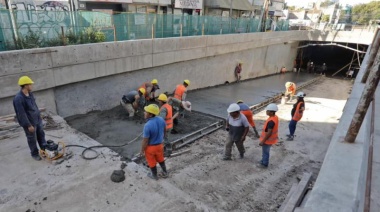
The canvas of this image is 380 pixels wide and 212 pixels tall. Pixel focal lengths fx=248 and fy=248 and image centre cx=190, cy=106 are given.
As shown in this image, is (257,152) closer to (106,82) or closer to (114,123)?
(114,123)

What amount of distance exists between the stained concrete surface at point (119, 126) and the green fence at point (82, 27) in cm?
253

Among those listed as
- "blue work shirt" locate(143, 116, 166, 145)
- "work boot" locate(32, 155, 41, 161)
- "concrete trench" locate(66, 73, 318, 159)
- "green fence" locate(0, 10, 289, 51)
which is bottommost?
"concrete trench" locate(66, 73, 318, 159)

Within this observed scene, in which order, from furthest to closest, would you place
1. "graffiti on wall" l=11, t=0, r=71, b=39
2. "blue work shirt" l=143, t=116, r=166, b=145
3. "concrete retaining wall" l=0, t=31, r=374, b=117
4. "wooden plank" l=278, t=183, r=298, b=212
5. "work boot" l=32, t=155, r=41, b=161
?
"graffiti on wall" l=11, t=0, r=71, b=39, "concrete retaining wall" l=0, t=31, r=374, b=117, "work boot" l=32, t=155, r=41, b=161, "wooden plank" l=278, t=183, r=298, b=212, "blue work shirt" l=143, t=116, r=166, b=145

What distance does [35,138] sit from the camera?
4852 millimetres

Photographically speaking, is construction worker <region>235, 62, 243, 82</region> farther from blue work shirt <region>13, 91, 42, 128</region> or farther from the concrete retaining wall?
blue work shirt <region>13, 91, 42, 128</region>

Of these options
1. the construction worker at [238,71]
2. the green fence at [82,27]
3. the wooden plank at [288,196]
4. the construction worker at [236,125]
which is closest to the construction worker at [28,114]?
the green fence at [82,27]

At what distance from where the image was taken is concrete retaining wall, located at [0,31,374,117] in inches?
263

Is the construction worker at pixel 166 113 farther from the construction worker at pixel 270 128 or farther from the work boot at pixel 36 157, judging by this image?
the work boot at pixel 36 157

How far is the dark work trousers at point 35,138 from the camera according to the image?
4.76 metres

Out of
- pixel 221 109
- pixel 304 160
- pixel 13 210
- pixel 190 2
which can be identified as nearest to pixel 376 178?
pixel 304 160

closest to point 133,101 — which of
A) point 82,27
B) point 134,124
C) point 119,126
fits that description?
point 134,124

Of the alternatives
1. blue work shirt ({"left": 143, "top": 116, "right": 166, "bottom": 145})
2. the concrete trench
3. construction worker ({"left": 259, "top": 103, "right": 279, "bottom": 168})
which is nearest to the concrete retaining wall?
the concrete trench

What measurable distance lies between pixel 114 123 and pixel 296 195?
18.4ft

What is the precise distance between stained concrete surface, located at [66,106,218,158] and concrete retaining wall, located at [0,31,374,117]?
559 mm
